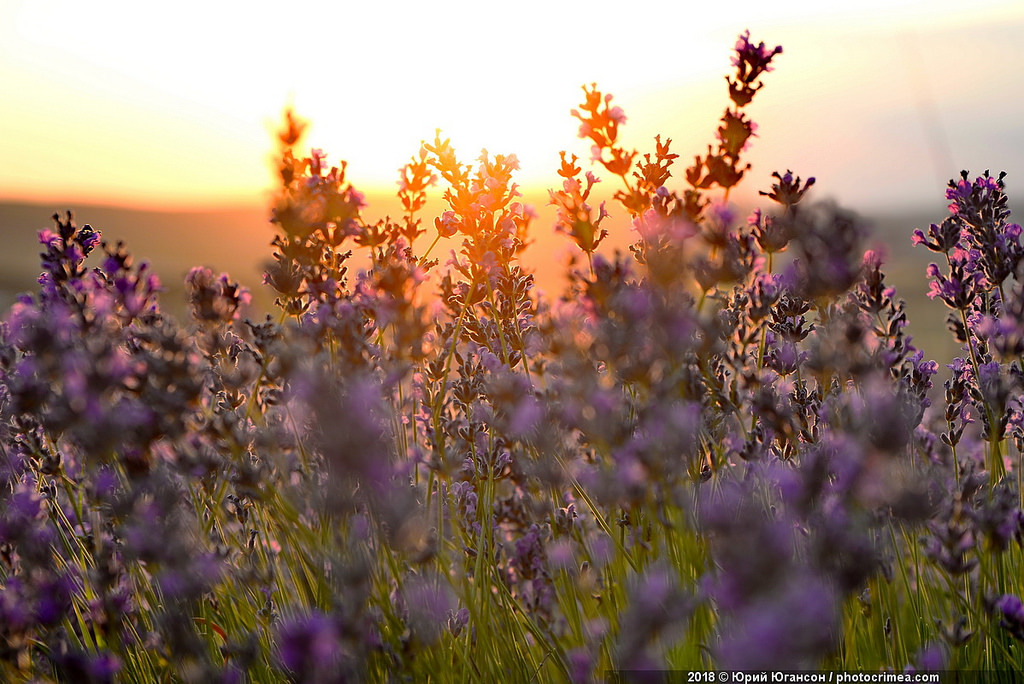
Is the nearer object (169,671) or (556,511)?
(169,671)

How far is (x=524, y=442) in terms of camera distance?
2416 mm

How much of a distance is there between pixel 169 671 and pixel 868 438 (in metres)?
2.03

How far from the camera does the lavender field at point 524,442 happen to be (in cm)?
146

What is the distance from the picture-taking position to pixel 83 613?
2.66 m

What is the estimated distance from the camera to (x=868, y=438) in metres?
1.32

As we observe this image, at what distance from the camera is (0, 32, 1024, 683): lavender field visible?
1.46 meters

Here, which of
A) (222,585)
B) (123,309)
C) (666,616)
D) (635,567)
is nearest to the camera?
(666,616)

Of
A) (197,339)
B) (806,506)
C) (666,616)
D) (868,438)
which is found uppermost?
(197,339)

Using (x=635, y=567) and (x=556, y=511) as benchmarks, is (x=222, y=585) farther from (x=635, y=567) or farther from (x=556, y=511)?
(x=635, y=567)

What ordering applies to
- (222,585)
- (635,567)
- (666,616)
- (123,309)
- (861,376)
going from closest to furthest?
(666,616) < (861,376) < (635,567) < (123,309) < (222,585)

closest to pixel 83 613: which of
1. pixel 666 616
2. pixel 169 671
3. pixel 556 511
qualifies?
pixel 169 671

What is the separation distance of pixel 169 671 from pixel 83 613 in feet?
1.79

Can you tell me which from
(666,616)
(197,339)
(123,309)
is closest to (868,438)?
(666,616)

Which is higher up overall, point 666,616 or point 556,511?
point 666,616
